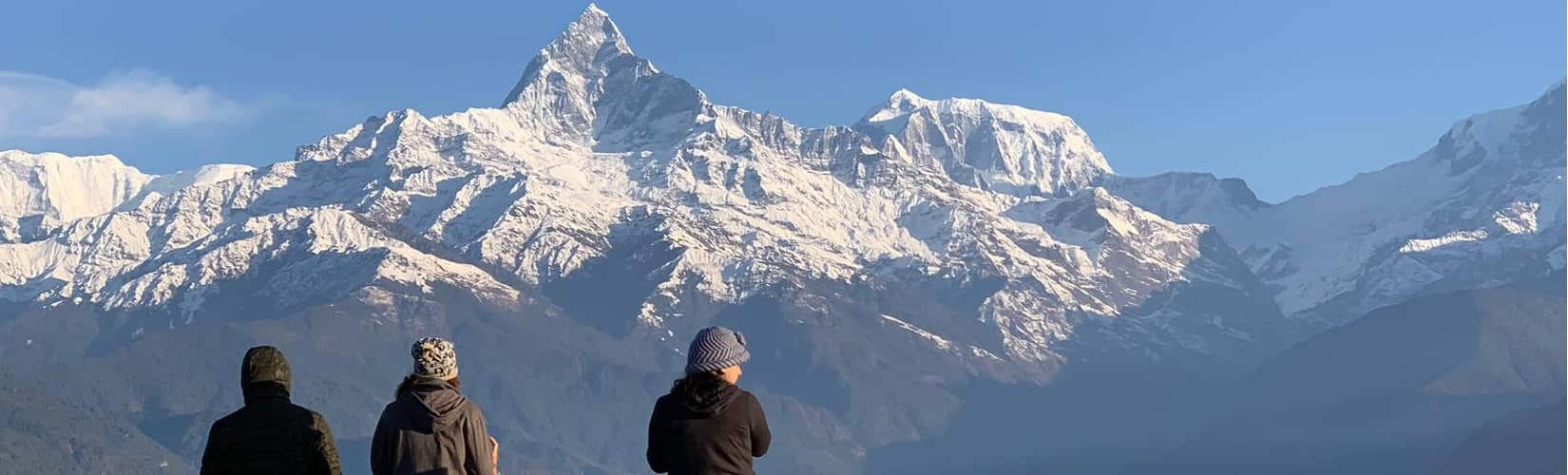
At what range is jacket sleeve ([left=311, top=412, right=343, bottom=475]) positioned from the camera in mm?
25047

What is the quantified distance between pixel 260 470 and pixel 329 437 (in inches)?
33.1

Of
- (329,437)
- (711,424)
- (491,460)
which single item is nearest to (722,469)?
(711,424)

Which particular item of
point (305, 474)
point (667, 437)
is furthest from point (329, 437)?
point (667, 437)

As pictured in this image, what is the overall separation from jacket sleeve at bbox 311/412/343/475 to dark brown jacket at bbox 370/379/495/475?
0.78 meters

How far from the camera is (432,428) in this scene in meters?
25.9

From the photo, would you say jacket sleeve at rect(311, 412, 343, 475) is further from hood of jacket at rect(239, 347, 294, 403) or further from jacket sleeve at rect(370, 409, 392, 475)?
jacket sleeve at rect(370, 409, 392, 475)

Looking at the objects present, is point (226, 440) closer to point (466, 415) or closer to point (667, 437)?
point (466, 415)

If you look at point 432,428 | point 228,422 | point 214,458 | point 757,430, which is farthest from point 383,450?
point 757,430

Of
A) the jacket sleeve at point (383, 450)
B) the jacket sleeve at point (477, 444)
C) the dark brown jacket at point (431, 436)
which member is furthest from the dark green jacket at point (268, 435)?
the jacket sleeve at point (477, 444)

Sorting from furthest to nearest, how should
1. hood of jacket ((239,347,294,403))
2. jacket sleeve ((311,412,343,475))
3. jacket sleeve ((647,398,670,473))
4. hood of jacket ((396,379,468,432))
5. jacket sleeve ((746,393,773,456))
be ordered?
jacket sleeve ((647,398,670,473)) → jacket sleeve ((746,393,773,456)) → hood of jacket ((396,379,468,432)) → hood of jacket ((239,347,294,403)) → jacket sleeve ((311,412,343,475))

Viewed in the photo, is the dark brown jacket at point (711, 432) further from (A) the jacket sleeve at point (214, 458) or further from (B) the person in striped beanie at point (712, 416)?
(A) the jacket sleeve at point (214, 458)

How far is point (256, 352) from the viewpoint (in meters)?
25.4

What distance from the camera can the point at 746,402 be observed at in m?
26.2

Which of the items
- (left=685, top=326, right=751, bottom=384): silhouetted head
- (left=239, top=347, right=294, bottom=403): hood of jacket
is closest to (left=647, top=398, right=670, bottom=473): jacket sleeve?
(left=685, top=326, right=751, bottom=384): silhouetted head
